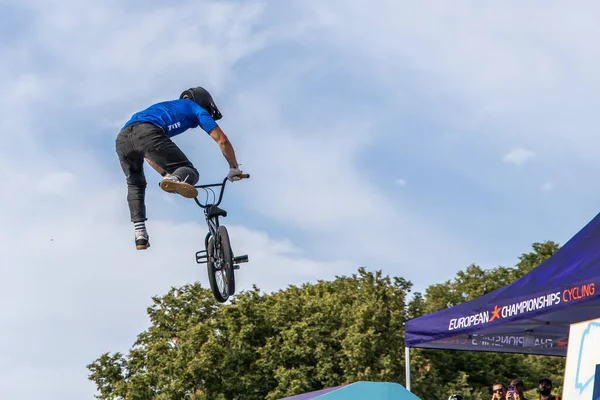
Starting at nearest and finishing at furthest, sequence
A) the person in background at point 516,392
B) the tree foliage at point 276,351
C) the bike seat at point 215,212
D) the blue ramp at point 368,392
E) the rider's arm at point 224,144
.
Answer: the rider's arm at point 224,144, the bike seat at point 215,212, the blue ramp at point 368,392, the person in background at point 516,392, the tree foliage at point 276,351

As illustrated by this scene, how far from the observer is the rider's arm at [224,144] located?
8586mm

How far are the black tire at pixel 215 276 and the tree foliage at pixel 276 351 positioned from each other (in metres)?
25.6

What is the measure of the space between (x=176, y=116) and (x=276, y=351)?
28467 mm

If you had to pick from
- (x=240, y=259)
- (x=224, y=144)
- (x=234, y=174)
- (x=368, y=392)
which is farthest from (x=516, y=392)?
(x=224, y=144)

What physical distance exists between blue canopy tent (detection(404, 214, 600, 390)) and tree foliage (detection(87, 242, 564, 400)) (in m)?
21.1

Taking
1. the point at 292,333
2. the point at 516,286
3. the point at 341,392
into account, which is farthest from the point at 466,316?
the point at 292,333

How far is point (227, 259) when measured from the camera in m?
9.07

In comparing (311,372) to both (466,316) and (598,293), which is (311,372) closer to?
(466,316)

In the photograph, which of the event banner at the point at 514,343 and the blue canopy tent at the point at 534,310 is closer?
the blue canopy tent at the point at 534,310

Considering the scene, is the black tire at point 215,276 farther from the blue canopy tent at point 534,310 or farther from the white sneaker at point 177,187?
the blue canopy tent at point 534,310

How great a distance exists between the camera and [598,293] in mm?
8836

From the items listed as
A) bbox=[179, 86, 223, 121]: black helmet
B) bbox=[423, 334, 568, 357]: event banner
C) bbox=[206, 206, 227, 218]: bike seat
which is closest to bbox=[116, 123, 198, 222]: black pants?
bbox=[179, 86, 223, 121]: black helmet

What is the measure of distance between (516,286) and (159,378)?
88.3ft

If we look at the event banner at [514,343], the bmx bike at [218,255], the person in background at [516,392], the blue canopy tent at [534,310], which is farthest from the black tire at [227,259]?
the event banner at [514,343]
